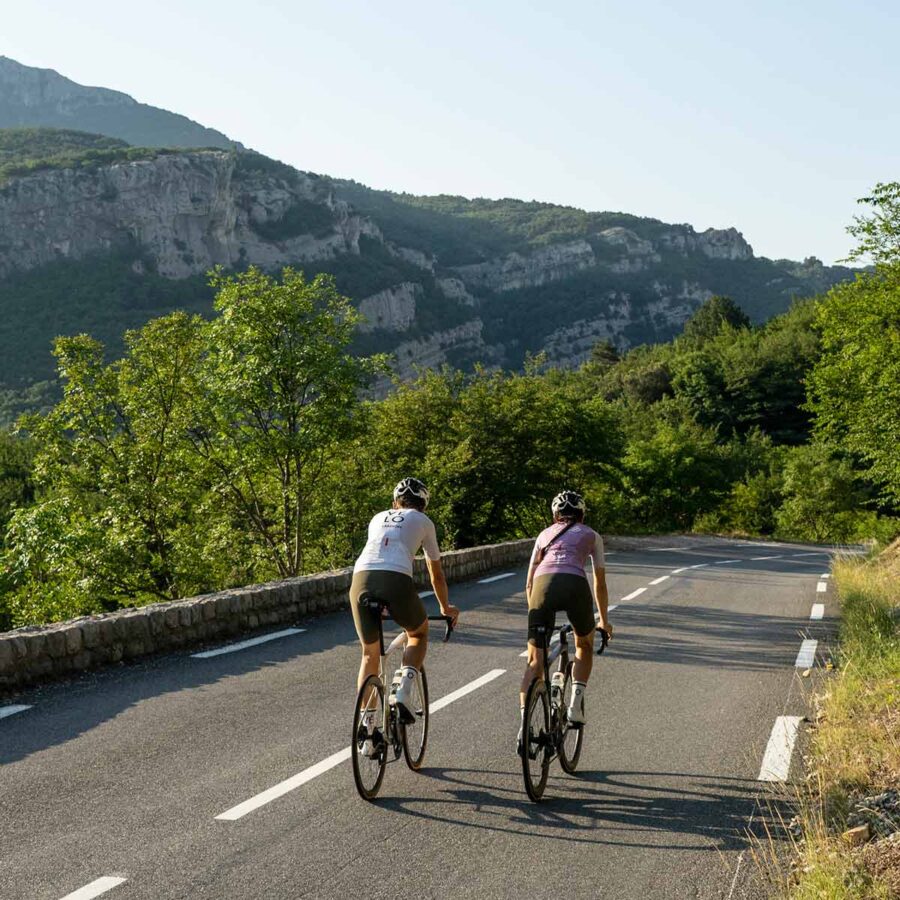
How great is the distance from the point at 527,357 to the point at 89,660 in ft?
120

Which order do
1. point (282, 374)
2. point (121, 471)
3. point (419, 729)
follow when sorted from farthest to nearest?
point (121, 471), point (282, 374), point (419, 729)

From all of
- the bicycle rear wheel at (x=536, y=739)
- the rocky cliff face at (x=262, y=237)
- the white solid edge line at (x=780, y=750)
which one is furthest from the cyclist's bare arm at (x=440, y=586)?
the rocky cliff face at (x=262, y=237)

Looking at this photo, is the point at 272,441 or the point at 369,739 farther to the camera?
the point at 272,441

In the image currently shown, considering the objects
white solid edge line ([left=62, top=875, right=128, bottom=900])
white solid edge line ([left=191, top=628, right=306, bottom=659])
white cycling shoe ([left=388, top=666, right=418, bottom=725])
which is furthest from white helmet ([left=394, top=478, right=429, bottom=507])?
white solid edge line ([left=191, top=628, right=306, bottom=659])

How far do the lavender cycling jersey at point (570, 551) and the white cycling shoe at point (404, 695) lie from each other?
Result: 1.03 m

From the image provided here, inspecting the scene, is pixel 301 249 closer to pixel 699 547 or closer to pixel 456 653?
pixel 699 547

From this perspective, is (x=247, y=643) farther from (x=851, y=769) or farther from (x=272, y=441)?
(x=272, y=441)

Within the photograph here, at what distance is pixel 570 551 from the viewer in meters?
6.41

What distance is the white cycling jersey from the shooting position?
20.2 feet

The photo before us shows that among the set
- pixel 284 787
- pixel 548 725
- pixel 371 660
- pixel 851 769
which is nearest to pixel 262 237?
pixel 371 660

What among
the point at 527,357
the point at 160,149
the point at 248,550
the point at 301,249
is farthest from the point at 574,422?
the point at 160,149

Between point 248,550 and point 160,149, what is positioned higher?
point 160,149

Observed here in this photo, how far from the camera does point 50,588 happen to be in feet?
79.4

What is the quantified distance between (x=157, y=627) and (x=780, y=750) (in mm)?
6504
